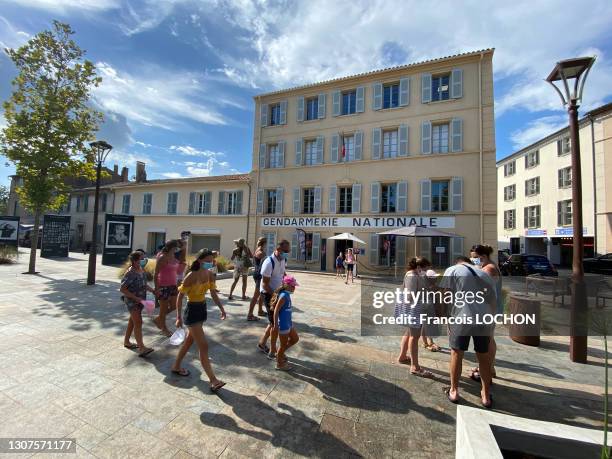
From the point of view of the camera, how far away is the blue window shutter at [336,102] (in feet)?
55.0

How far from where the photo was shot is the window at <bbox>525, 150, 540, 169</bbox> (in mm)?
23609

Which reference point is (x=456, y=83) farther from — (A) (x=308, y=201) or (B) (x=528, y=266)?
(B) (x=528, y=266)

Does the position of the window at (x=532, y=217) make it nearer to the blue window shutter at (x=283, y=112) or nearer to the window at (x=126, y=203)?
the blue window shutter at (x=283, y=112)

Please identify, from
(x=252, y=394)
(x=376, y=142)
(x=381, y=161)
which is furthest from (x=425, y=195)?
(x=252, y=394)

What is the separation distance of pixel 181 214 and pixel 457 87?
19.6 m

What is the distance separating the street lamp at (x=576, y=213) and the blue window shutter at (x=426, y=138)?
10311 millimetres

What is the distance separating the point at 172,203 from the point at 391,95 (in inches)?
682

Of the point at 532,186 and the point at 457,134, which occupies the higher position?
the point at 457,134

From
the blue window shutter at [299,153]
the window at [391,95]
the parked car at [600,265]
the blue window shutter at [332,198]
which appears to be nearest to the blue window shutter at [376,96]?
the window at [391,95]

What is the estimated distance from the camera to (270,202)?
59.2 feet

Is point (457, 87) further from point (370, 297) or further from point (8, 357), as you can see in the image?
point (8, 357)

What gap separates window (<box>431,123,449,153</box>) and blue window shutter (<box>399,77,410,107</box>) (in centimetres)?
212

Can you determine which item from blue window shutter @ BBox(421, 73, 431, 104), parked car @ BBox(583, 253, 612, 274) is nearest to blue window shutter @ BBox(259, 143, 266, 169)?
blue window shutter @ BBox(421, 73, 431, 104)

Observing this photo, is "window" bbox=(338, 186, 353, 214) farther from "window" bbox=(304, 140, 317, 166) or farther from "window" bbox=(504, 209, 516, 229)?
"window" bbox=(504, 209, 516, 229)
